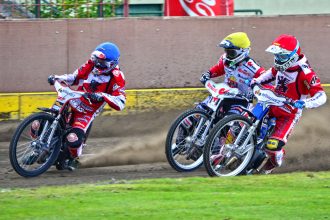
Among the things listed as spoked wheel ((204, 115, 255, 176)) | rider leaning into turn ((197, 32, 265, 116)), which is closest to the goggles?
rider leaning into turn ((197, 32, 265, 116))

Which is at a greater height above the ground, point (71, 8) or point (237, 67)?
point (71, 8)

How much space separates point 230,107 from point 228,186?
7.58 ft

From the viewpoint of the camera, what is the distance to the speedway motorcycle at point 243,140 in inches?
446

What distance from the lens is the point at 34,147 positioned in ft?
38.0

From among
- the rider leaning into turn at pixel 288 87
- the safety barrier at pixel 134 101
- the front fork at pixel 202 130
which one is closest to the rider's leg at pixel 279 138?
the rider leaning into turn at pixel 288 87

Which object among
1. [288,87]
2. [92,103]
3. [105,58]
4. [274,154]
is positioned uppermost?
[105,58]

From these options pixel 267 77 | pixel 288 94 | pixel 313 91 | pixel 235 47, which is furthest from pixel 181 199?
→ pixel 235 47

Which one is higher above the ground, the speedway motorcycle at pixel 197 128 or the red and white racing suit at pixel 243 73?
the red and white racing suit at pixel 243 73

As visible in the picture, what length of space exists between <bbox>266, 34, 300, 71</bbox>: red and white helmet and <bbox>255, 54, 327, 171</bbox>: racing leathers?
10 cm

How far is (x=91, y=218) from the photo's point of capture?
8.28m

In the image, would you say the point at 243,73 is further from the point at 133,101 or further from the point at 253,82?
the point at 133,101

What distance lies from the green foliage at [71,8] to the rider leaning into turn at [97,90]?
14.3ft

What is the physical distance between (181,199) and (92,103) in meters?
3.23

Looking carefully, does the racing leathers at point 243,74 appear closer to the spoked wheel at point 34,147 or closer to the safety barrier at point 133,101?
the spoked wheel at point 34,147
